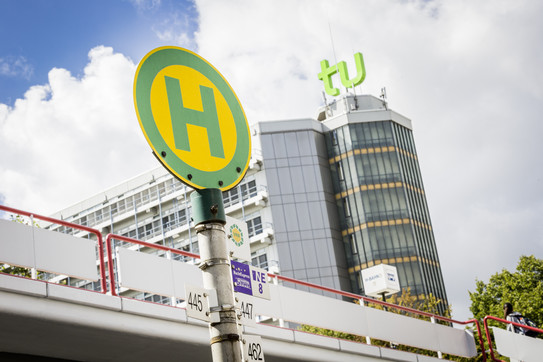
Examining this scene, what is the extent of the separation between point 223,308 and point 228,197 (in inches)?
3355

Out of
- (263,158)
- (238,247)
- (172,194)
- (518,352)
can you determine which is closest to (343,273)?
(263,158)

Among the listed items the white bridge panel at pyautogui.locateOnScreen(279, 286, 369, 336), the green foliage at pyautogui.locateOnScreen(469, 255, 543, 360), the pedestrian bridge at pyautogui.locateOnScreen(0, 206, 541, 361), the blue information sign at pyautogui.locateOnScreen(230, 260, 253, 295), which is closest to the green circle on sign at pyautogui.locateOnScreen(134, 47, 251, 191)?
the blue information sign at pyautogui.locateOnScreen(230, 260, 253, 295)

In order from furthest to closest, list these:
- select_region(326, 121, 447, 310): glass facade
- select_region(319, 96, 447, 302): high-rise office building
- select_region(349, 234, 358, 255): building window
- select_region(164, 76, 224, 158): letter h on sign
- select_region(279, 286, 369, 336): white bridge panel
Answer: select_region(349, 234, 358, 255): building window → select_region(319, 96, 447, 302): high-rise office building → select_region(326, 121, 447, 310): glass facade → select_region(279, 286, 369, 336): white bridge panel → select_region(164, 76, 224, 158): letter h on sign

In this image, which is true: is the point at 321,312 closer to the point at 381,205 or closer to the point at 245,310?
the point at 245,310

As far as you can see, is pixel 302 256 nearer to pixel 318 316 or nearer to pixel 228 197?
pixel 228 197

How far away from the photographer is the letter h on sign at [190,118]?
5.55 meters

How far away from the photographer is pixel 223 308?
5234 mm

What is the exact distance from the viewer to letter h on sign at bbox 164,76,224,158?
18.2ft

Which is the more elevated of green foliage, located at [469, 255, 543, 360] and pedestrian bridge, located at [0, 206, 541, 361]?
green foliage, located at [469, 255, 543, 360]

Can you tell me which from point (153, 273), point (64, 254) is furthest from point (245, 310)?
point (153, 273)

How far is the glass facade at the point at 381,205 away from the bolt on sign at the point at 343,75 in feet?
21.9

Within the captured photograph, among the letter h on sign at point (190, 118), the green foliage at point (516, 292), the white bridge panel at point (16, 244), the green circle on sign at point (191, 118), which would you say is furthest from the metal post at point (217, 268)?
→ the green foliage at point (516, 292)

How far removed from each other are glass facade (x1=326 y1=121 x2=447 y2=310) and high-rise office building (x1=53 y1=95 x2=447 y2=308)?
11cm

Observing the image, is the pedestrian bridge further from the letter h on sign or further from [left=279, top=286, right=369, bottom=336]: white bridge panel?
the letter h on sign
